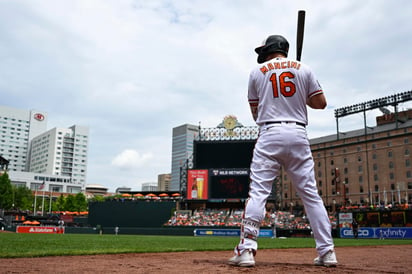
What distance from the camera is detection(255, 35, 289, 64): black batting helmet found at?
4.83 m

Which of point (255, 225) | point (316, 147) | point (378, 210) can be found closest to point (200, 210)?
point (378, 210)

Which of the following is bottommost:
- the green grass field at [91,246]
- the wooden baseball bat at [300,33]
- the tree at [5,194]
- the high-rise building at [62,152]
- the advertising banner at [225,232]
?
the advertising banner at [225,232]

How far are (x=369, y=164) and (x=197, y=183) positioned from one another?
153 ft

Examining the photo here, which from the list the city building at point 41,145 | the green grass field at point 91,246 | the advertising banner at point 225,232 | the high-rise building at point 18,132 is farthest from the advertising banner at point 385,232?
the high-rise building at point 18,132

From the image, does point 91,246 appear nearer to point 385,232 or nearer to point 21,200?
point 385,232

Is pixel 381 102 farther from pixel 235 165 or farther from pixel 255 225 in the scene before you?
pixel 255 225

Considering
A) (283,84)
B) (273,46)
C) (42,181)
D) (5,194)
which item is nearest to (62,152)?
(42,181)

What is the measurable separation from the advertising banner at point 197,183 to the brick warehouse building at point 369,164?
2952cm

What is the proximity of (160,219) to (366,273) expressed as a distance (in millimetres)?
44538

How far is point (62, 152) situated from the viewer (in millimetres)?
146250

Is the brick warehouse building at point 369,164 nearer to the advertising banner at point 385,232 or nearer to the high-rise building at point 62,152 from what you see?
the advertising banner at point 385,232

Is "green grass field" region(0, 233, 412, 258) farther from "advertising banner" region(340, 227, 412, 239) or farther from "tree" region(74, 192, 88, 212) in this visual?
"tree" region(74, 192, 88, 212)

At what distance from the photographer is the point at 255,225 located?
4.29m

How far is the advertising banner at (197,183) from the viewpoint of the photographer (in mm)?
45444
